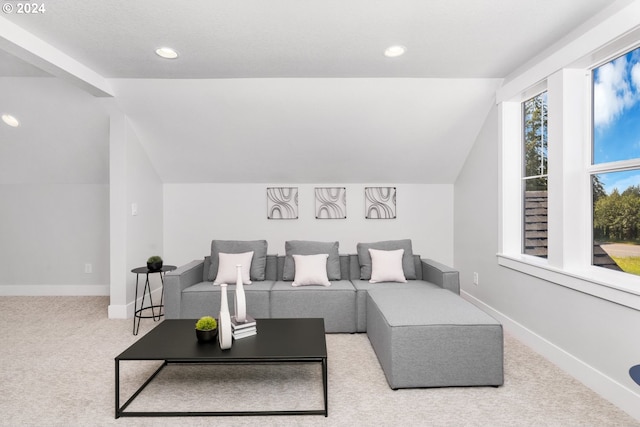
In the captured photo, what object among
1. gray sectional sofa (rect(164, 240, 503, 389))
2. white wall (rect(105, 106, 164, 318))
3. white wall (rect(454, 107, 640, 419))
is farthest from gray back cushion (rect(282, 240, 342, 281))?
white wall (rect(105, 106, 164, 318))

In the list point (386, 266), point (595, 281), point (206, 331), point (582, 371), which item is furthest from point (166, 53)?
point (582, 371)

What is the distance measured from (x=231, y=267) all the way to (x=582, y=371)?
3007 mm

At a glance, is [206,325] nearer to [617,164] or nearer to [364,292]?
[364,292]

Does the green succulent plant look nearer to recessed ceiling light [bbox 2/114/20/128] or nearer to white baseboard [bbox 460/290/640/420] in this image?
white baseboard [bbox 460/290/640/420]

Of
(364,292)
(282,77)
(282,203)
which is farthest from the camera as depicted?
(282,203)

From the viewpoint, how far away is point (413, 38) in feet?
8.85

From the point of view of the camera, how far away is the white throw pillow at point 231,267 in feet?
11.9

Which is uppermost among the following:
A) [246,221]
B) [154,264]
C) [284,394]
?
[246,221]

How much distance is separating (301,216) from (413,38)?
272cm

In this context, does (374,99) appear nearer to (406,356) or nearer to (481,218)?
(481,218)

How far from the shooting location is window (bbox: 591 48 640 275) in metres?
2.26

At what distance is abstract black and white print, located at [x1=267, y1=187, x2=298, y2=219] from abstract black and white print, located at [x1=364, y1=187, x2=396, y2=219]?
973 mm

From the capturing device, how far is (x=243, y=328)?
2.42 metres

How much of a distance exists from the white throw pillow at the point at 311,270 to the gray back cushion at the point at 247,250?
389 mm
